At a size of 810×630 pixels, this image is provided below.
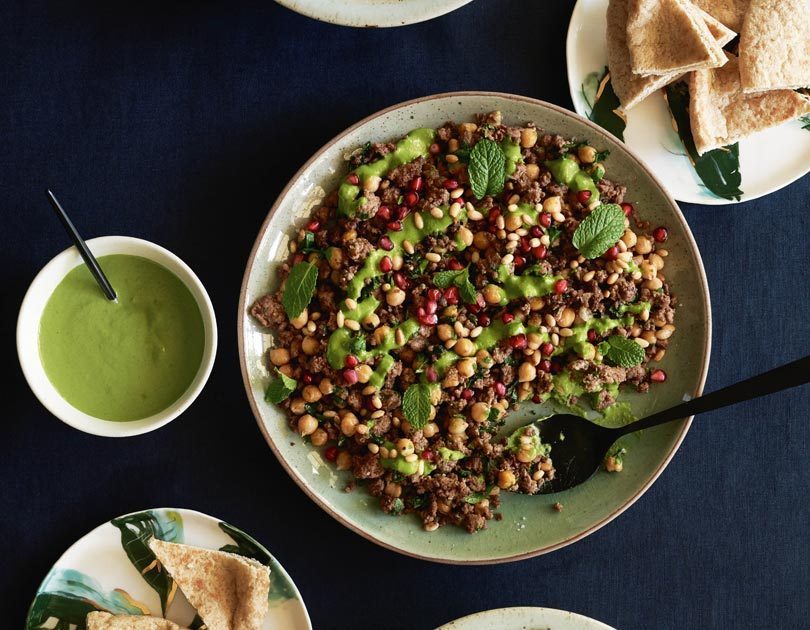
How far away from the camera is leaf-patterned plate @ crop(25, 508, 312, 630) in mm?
2375

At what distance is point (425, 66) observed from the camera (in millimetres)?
2592

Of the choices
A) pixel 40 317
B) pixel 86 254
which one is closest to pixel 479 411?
pixel 86 254

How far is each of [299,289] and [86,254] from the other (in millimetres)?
609

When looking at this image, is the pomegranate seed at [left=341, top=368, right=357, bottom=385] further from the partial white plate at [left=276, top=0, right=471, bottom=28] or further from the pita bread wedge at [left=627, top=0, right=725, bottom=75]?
the pita bread wedge at [left=627, top=0, right=725, bottom=75]

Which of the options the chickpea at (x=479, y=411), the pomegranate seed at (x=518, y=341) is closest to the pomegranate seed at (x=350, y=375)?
the chickpea at (x=479, y=411)

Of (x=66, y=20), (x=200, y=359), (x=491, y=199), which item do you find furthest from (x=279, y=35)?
(x=200, y=359)

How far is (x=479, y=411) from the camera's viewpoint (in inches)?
94.0

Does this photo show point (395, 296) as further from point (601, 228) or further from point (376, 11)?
point (376, 11)

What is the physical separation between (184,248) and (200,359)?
0.45 metres

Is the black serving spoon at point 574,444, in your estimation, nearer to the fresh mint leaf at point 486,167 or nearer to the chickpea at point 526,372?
the chickpea at point 526,372

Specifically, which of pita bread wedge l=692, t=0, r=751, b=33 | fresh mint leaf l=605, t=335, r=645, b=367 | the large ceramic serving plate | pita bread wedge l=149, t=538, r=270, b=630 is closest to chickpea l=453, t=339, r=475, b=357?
the large ceramic serving plate

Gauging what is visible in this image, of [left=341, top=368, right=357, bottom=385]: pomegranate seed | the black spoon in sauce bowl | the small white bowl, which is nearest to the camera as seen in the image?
the black spoon in sauce bowl

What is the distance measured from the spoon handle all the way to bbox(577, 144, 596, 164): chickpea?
2.60 feet

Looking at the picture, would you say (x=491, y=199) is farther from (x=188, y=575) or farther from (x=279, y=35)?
(x=188, y=575)
